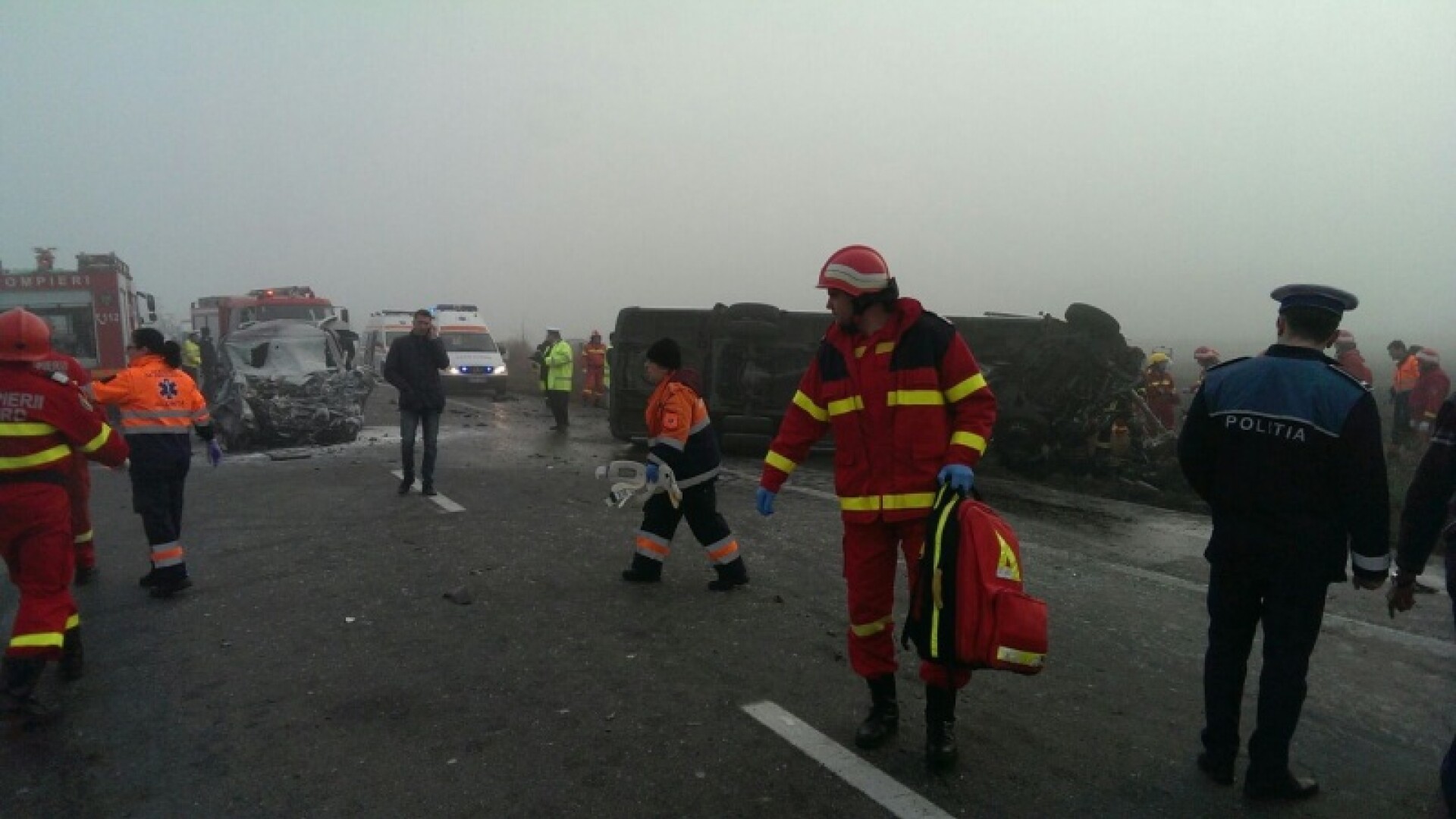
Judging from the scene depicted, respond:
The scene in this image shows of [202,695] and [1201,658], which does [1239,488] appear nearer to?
[1201,658]

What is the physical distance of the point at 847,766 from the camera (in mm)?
3631

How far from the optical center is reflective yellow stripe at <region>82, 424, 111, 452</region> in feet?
15.4

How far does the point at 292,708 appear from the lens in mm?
4273

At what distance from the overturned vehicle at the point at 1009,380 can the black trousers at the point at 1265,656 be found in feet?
26.1

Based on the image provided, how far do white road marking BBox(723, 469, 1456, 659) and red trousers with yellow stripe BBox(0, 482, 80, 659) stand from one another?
589 centimetres

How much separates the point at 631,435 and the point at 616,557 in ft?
23.6

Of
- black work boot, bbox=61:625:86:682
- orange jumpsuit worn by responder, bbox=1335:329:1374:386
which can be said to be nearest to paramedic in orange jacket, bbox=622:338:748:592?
black work boot, bbox=61:625:86:682

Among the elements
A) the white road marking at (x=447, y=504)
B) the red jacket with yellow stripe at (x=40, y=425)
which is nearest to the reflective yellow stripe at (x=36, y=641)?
the red jacket with yellow stripe at (x=40, y=425)

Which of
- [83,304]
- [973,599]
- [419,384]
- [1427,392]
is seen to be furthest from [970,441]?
[83,304]

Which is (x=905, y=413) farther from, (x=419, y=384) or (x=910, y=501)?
(x=419, y=384)

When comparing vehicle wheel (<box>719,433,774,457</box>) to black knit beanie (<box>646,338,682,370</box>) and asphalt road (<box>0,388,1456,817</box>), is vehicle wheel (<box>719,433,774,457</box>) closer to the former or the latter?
asphalt road (<box>0,388,1456,817</box>)

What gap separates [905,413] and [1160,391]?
1037 centimetres

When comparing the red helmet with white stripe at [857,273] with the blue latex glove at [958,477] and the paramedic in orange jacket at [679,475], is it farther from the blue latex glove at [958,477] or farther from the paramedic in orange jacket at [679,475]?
the paramedic in orange jacket at [679,475]

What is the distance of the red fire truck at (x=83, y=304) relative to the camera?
656 inches
